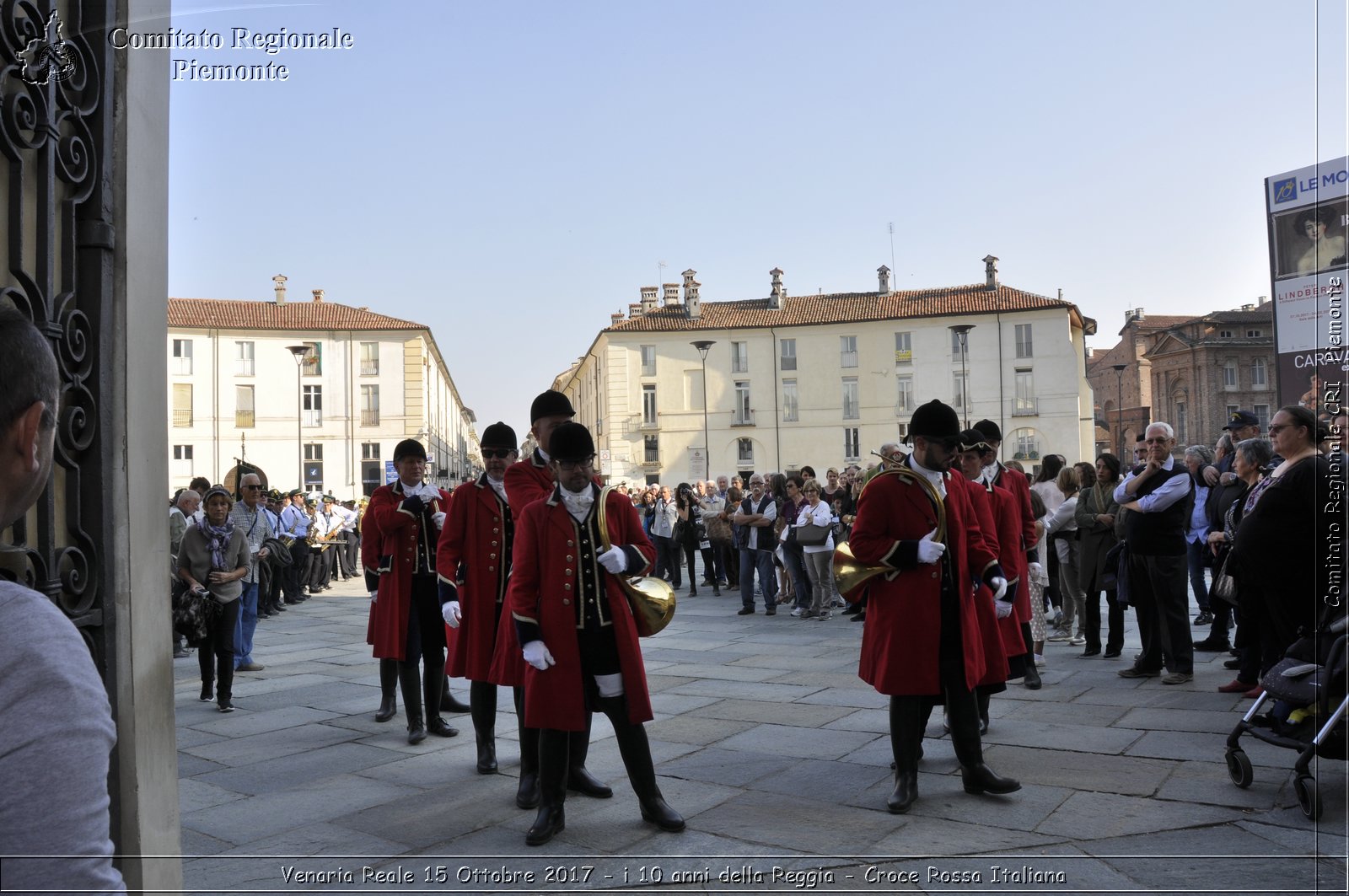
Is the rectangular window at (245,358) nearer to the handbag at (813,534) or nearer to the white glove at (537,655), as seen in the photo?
the handbag at (813,534)

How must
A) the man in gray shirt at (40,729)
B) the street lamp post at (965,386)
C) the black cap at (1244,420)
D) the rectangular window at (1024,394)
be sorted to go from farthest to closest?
the rectangular window at (1024,394)
the street lamp post at (965,386)
the black cap at (1244,420)
the man in gray shirt at (40,729)

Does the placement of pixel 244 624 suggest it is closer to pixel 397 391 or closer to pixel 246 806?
pixel 246 806

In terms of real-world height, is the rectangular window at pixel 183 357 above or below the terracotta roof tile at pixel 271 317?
below

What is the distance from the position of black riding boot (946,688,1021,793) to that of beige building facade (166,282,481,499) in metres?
51.3

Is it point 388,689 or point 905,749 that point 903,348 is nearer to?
point 388,689

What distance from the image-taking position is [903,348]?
5984 centimetres

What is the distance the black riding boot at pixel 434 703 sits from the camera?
7.16m

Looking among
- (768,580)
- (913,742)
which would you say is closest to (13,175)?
(913,742)

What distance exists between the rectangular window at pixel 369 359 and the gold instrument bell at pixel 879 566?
5299 centimetres

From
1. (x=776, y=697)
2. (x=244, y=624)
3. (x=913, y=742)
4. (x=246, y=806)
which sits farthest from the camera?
(x=244, y=624)

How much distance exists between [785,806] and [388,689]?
3677 mm

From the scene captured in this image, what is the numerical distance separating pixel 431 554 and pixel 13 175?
4.96 meters

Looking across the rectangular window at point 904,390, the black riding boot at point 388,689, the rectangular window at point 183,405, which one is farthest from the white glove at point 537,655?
the rectangular window at point 904,390

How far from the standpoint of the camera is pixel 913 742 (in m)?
5.12
